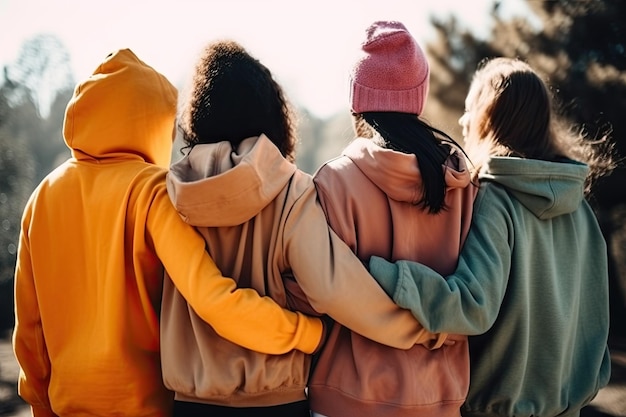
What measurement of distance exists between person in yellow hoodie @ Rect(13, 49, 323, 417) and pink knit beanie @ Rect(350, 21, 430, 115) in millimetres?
634

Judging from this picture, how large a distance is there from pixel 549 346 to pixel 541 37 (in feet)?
18.7

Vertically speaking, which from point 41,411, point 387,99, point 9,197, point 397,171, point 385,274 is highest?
point 387,99

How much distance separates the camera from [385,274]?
6.34 feet

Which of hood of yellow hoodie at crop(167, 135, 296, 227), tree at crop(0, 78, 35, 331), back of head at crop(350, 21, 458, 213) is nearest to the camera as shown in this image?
hood of yellow hoodie at crop(167, 135, 296, 227)

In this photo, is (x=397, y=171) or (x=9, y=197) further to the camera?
(x=9, y=197)

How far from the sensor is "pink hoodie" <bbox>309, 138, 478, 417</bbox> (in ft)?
6.36

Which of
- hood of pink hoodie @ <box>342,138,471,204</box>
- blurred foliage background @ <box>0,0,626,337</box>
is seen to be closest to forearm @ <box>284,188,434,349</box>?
hood of pink hoodie @ <box>342,138,471,204</box>

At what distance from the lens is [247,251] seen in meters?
1.97

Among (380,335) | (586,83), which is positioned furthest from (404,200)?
(586,83)

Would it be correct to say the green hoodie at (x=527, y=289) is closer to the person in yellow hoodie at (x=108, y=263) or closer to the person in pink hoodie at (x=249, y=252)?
the person in pink hoodie at (x=249, y=252)

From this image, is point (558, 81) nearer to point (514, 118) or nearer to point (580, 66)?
point (580, 66)

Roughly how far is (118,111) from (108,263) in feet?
1.58

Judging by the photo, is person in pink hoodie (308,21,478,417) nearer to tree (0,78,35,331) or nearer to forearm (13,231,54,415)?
forearm (13,231,54,415)

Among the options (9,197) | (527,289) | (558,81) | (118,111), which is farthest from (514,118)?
(9,197)
